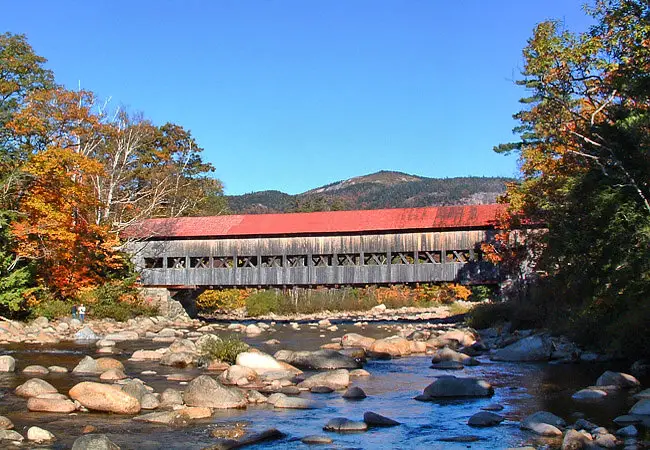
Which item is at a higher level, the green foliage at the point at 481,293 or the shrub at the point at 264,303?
the green foliage at the point at 481,293

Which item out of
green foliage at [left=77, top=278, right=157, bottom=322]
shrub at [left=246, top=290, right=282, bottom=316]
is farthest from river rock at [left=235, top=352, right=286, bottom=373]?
shrub at [left=246, top=290, right=282, bottom=316]

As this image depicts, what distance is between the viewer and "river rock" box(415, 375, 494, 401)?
1010cm

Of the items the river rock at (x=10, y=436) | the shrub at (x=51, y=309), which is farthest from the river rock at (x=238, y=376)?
the shrub at (x=51, y=309)

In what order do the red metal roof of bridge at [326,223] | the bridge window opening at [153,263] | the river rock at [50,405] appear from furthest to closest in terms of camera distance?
the bridge window opening at [153,263], the red metal roof of bridge at [326,223], the river rock at [50,405]

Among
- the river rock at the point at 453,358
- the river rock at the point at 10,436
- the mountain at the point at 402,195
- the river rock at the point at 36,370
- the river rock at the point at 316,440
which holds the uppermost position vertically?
the mountain at the point at 402,195

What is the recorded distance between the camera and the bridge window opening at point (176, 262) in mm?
30375

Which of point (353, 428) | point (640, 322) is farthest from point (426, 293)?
point (353, 428)

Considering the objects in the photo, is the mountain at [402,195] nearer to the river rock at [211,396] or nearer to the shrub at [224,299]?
the shrub at [224,299]

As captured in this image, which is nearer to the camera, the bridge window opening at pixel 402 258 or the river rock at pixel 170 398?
the river rock at pixel 170 398

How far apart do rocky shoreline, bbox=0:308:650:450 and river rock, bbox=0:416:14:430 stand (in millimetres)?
11

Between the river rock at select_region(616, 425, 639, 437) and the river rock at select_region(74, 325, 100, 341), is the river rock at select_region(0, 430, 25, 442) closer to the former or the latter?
the river rock at select_region(616, 425, 639, 437)

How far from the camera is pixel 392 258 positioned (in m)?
29.2

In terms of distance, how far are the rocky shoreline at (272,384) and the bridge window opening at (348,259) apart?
29.4 feet

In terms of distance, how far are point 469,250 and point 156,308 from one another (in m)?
12.7
